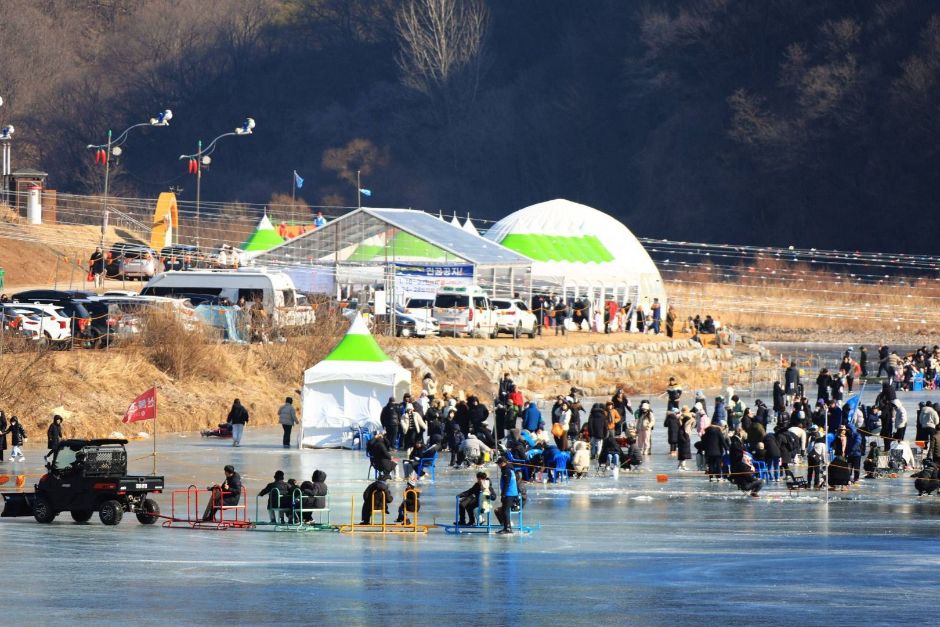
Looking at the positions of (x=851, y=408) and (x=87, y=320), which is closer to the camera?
(x=851, y=408)

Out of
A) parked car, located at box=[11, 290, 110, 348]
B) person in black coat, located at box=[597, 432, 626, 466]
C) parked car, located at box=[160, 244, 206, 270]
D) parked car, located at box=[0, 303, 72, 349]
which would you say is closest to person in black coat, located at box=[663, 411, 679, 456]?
person in black coat, located at box=[597, 432, 626, 466]

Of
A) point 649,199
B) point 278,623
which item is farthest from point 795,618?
point 649,199

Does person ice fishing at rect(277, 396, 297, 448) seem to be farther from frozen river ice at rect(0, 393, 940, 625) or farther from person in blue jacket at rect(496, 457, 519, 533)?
person in blue jacket at rect(496, 457, 519, 533)

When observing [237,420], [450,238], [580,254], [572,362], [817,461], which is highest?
[580,254]

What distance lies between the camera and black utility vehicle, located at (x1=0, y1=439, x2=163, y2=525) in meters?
24.4

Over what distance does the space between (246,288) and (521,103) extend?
77.5 meters

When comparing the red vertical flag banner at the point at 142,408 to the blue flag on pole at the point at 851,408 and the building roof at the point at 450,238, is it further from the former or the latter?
the building roof at the point at 450,238

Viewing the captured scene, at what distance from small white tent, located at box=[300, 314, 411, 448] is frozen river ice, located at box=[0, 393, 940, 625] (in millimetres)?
7704

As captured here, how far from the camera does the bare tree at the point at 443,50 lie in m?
126

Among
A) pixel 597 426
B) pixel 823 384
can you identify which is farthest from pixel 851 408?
pixel 823 384

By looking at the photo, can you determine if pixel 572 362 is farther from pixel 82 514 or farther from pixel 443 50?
pixel 443 50

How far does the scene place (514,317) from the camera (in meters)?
54.7

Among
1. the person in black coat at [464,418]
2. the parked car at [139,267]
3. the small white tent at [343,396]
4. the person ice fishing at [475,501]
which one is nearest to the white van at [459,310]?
the parked car at [139,267]

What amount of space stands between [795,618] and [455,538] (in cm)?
692
